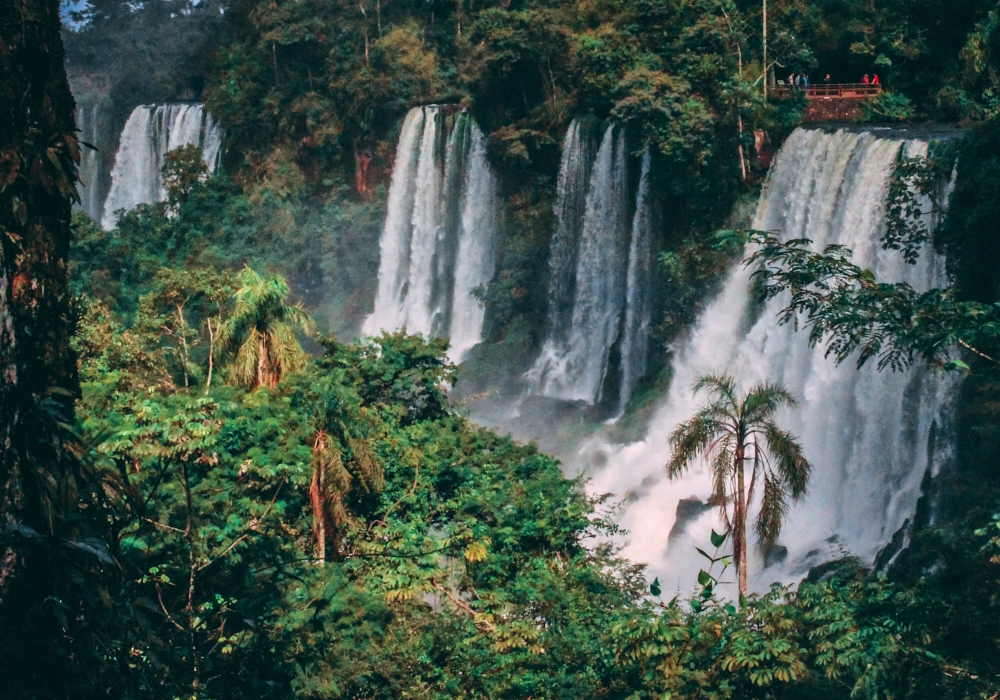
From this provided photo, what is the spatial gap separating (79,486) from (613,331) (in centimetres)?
2091

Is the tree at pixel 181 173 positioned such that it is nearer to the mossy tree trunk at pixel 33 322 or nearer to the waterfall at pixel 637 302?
the waterfall at pixel 637 302

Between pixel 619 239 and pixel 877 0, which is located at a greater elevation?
pixel 877 0

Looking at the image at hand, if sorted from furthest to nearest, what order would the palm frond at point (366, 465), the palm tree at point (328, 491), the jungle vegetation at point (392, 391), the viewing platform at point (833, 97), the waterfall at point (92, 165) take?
the waterfall at point (92, 165), the viewing platform at point (833, 97), the palm frond at point (366, 465), the palm tree at point (328, 491), the jungle vegetation at point (392, 391)

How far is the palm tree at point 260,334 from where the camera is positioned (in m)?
13.0

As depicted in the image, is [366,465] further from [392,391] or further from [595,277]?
[595,277]

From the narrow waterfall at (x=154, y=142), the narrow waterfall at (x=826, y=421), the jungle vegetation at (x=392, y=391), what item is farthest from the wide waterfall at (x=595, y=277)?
the narrow waterfall at (x=154, y=142)

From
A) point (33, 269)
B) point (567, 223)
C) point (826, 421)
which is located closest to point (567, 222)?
point (567, 223)

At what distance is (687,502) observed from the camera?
64.7 feet

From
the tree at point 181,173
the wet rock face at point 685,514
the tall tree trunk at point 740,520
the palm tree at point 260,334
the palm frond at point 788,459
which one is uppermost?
the tree at point 181,173

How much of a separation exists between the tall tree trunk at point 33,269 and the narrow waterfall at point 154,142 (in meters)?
30.8

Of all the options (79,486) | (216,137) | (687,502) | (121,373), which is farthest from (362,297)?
(79,486)

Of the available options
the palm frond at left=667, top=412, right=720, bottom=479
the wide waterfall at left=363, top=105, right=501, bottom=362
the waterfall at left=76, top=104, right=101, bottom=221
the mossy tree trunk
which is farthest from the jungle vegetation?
the waterfall at left=76, top=104, right=101, bottom=221

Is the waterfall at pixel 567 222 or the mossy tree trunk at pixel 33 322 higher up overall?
the waterfall at pixel 567 222

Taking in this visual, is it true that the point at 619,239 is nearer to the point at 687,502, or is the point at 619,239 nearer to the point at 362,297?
the point at 687,502
